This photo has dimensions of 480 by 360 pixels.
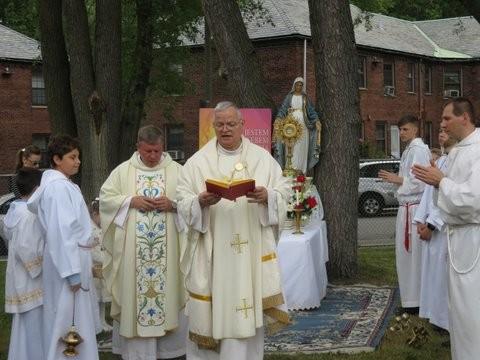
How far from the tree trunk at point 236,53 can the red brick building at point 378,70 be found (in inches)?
570

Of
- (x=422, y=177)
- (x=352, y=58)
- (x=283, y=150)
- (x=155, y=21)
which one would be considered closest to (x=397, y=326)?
(x=422, y=177)

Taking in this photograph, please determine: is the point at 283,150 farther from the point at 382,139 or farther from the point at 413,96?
the point at 413,96

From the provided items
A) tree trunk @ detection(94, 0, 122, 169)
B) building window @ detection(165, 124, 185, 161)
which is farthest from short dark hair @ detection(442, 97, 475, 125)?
building window @ detection(165, 124, 185, 161)

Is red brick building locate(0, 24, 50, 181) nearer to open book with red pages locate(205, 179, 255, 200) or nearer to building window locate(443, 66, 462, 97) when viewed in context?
building window locate(443, 66, 462, 97)

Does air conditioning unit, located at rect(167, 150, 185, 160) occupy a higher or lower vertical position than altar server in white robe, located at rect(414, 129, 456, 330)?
higher

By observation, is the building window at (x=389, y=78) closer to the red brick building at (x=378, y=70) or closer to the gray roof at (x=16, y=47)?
the red brick building at (x=378, y=70)

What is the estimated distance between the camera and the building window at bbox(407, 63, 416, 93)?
136 feet

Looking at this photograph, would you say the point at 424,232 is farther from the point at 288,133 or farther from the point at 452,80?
the point at 452,80

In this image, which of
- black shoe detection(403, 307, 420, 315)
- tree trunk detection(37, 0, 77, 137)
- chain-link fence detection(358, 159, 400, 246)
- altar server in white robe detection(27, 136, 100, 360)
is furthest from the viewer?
chain-link fence detection(358, 159, 400, 246)

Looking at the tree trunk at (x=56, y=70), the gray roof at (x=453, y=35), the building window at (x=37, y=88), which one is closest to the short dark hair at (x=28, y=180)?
the tree trunk at (x=56, y=70)

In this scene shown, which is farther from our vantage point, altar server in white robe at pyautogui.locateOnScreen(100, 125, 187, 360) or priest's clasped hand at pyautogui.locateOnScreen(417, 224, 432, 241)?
priest's clasped hand at pyautogui.locateOnScreen(417, 224, 432, 241)

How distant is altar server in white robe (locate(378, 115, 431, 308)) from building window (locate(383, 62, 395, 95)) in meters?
30.3

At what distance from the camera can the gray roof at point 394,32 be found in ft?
112

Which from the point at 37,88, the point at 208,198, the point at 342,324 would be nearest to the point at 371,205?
the point at 37,88
